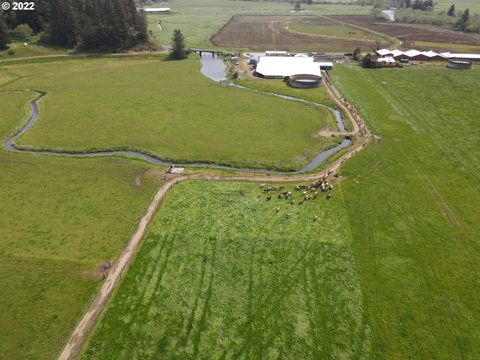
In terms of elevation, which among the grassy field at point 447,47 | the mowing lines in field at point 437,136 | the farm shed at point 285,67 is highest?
the farm shed at point 285,67

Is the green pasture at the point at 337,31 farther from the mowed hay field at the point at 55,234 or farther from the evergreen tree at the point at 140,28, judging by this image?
the mowed hay field at the point at 55,234

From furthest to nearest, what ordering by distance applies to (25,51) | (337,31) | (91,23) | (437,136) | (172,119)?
(337,31) < (91,23) < (25,51) < (172,119) < (437,136)

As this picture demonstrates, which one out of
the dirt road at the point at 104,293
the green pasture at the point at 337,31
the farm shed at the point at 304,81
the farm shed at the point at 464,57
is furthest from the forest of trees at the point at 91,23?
the farm shed at the point at 464,57

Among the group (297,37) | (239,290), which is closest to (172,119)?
(239,290)

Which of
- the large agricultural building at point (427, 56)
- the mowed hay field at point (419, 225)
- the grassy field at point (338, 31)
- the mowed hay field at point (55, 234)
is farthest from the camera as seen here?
the grassy field at point (338, 31)

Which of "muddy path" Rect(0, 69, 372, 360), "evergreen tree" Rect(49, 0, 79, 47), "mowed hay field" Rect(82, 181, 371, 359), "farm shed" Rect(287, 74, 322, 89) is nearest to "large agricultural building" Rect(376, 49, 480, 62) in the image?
"farm shed" Rect(287, 74, 322, 89)

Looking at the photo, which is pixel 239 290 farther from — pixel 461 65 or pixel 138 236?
pixel 461 65

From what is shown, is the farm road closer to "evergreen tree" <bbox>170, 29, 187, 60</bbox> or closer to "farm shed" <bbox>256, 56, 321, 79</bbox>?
"farm shed" <bbox>256, 56, 321, 79</bbox>

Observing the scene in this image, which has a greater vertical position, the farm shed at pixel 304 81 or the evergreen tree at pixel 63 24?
the evergreen tree at pixel 63 24
